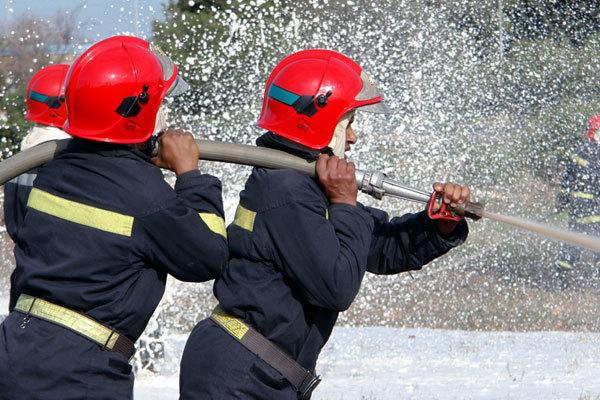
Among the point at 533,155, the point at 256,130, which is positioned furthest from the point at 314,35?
the point at 533,155

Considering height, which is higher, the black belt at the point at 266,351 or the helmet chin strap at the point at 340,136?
the helmet chin strap at the point at 340,136

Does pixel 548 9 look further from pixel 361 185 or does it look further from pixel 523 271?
pixel 361 185

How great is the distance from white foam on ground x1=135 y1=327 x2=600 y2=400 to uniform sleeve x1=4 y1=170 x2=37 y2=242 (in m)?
2.46

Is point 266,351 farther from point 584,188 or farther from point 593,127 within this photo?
point 584,188

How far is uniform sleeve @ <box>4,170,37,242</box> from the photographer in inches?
171

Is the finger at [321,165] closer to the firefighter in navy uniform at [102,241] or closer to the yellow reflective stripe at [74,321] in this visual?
the firefighter in navy uniform at [102,241]

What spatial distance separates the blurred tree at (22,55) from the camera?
46.5 feet

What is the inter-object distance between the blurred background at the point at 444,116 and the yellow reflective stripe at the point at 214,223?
5.93 meters

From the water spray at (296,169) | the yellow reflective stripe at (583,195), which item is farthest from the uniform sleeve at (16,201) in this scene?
the yellow reflective stripe at (583,195)

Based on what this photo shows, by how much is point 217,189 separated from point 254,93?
306 inches

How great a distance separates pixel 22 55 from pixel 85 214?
12.9 m

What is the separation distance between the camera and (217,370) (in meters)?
3.65

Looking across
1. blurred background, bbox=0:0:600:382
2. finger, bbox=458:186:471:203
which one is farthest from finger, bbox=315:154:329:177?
blurred background, bbox=0:0:600:382

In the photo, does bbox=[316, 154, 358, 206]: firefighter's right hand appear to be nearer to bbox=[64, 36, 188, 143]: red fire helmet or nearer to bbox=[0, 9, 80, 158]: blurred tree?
bbox=[64, 36, 188, 143]: red fire helmet
